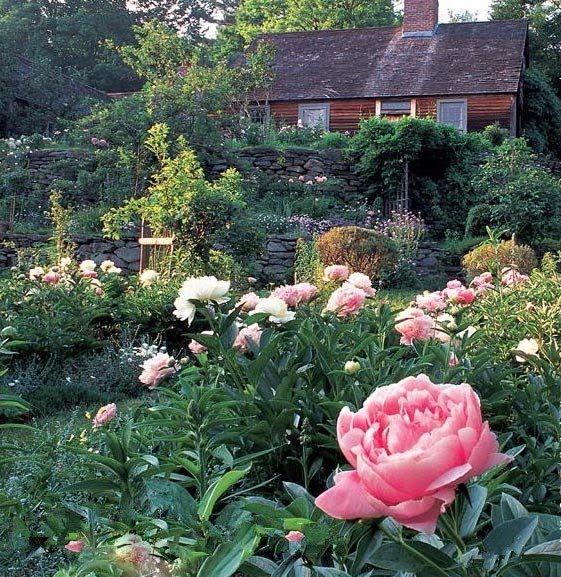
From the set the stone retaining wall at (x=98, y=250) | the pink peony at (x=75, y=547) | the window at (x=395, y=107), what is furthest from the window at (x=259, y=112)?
the pink peony at (x=75, y=547)

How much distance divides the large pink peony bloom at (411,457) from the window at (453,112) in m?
21.2

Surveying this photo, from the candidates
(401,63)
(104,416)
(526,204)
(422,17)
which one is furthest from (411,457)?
(422,17)

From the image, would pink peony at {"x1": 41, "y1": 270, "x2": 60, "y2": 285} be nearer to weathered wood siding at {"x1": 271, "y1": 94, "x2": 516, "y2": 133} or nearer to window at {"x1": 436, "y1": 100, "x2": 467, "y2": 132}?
weathered wood siding at {"x1": 271, "y1": 94, "x2": 516, "y2": 133}

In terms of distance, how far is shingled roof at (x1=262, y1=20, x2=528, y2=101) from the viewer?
21078mm

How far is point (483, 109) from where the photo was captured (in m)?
21.0

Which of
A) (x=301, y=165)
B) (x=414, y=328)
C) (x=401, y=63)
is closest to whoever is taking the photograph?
(x=414, y=328)

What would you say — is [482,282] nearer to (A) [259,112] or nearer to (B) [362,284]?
(B) [362,284]

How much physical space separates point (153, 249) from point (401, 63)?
603 inches

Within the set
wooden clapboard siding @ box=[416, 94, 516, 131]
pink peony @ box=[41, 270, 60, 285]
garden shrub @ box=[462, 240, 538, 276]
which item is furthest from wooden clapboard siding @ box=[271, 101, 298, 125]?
pink peony @ box=[41, 270, 60, 285]

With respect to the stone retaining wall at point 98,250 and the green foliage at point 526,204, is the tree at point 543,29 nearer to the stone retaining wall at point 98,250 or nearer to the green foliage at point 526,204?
the green foliage at point 526,204

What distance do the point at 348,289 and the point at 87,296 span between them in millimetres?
3854

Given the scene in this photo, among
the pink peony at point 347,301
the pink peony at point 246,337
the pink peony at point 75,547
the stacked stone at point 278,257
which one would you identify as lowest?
the stacked stone at point 278,257

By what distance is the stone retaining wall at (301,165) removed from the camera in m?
14.9

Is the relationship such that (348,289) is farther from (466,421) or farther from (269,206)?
(269,206)
